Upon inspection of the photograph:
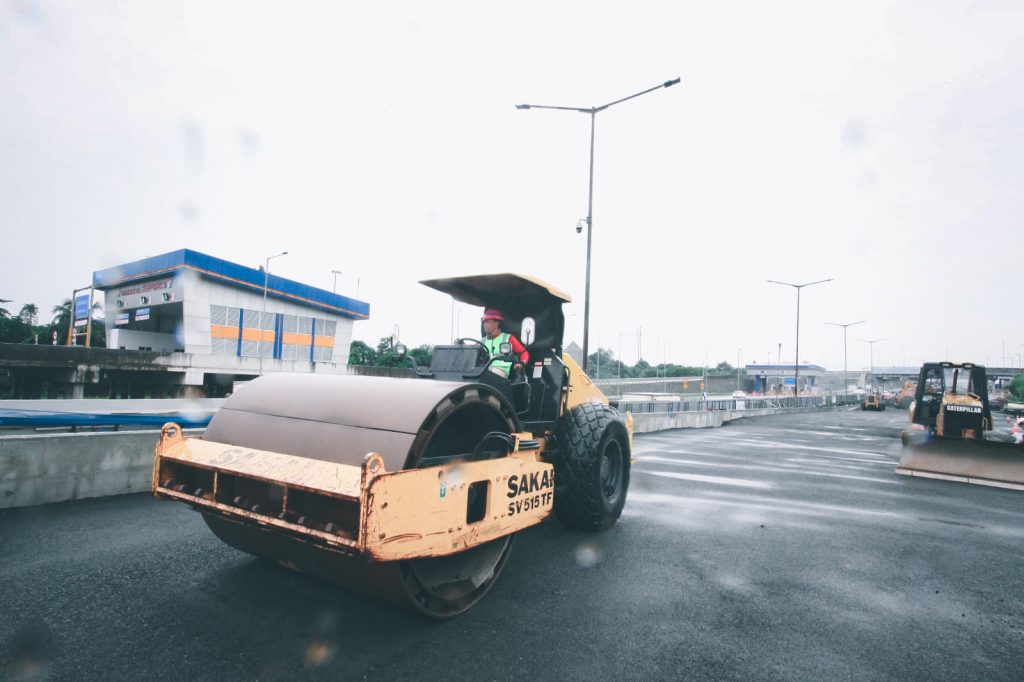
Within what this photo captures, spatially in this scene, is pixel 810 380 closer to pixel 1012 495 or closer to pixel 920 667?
pixel 1012 495

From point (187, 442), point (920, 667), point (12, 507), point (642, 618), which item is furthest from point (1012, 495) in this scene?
point (12, 507)

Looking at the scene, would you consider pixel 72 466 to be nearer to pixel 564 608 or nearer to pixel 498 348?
pixel 498 348

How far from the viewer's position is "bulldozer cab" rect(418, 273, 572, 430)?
14.4 ft

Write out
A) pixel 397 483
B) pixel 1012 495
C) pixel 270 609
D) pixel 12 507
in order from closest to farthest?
pixel 397 483, pixel 270 609, pixel 12 507, pixel 1012 495

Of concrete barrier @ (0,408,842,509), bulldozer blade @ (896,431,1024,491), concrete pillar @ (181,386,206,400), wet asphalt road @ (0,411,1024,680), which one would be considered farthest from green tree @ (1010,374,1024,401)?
concrete barrier @ (0,408,842,509)

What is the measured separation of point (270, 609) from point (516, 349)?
107 inches

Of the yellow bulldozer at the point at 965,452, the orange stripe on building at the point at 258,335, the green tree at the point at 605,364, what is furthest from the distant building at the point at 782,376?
the yellow bulldozer at the point at 965,452

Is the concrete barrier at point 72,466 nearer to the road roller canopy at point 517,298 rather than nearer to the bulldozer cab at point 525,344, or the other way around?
the bulldozer cab at point 525,344

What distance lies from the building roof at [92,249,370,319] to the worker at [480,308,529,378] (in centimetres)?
3299

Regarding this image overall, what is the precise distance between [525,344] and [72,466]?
4672mm

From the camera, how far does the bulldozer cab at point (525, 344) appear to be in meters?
4.40

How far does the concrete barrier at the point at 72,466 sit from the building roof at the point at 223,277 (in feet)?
101

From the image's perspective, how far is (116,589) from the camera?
3391mm

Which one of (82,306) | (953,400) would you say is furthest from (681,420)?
(82,306)
